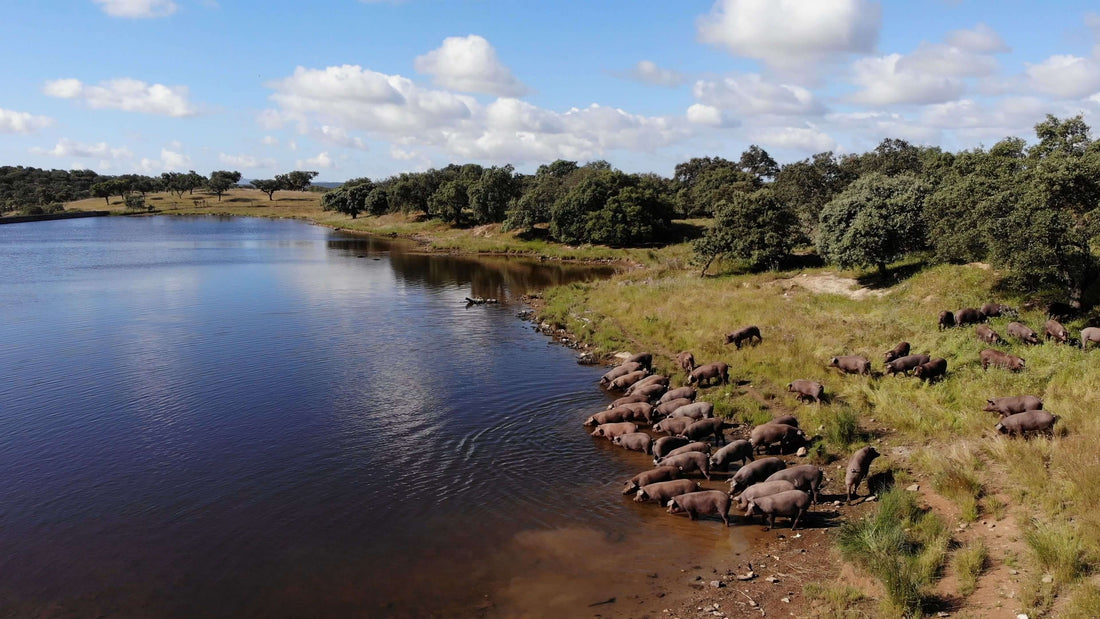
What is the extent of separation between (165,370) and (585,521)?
2192 cm

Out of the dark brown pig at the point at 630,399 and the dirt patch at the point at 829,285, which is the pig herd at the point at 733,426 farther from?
the dirt patch at the point at 829,285

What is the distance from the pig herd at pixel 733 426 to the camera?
16.1 meters

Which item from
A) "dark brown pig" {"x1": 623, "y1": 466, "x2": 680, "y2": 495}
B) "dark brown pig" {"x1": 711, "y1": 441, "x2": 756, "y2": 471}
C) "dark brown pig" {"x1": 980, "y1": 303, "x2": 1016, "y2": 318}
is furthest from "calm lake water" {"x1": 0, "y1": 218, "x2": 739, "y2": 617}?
"dark brown pig" {"x1": 980, "y1": 303, "x2": 1016, "y2": 318}

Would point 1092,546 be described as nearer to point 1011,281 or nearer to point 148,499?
point 148,499

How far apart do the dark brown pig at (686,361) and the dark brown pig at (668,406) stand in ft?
15.5

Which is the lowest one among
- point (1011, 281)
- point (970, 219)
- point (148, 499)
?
point (148, 499)

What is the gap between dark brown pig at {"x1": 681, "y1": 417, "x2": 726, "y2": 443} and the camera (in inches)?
800

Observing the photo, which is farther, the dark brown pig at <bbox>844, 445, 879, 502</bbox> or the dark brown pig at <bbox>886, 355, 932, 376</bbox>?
the dark brown pig at <bbox>886, 355, 932, 376</bbox>

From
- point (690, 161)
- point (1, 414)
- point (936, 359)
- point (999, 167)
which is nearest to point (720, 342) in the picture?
point (936, 359)

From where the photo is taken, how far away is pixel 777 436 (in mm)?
19297

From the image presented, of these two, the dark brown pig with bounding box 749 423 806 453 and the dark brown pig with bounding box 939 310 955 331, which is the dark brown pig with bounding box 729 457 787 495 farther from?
the dark brown pig with bounding box 939 310 955 331

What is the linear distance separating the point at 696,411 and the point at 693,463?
3605 millimetres

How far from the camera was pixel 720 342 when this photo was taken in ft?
99.0

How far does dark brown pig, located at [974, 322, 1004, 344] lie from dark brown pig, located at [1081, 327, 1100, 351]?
2510 mm
